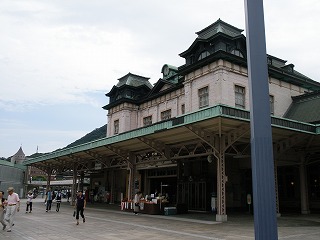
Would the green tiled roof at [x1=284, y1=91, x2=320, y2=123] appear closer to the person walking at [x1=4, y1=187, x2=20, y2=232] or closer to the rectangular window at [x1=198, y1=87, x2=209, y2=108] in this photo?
the rectangular window at [x1=198, y1=87, x2=209, y2=108]

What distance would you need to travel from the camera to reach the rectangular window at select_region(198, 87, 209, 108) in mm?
23422

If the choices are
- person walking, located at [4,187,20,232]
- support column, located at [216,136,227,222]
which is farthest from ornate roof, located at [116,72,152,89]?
person walking, located at [4,187,20,232]

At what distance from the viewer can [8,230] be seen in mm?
12438

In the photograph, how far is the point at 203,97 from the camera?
23828mm

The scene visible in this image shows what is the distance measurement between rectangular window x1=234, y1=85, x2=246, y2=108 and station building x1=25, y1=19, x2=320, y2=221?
7 cm

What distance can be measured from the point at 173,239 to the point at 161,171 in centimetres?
1928

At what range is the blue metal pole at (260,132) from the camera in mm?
4648

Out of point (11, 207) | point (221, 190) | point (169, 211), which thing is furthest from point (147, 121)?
point (11, 207)

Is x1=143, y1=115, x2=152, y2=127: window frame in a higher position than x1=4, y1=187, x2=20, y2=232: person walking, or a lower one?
higher

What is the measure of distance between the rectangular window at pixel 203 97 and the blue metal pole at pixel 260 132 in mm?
18192

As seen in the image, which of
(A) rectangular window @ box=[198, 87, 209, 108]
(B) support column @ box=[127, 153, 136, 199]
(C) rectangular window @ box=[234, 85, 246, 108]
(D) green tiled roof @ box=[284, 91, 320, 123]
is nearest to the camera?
(D) green tiled roof @ box=[284, 91, 320, 123]

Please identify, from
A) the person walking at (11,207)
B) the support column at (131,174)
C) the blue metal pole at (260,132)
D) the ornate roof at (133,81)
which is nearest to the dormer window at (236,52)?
the support column at (131,174)

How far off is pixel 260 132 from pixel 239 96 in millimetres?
19046

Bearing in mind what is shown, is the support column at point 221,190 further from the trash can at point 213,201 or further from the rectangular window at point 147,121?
the rectangular window at point 147,121
